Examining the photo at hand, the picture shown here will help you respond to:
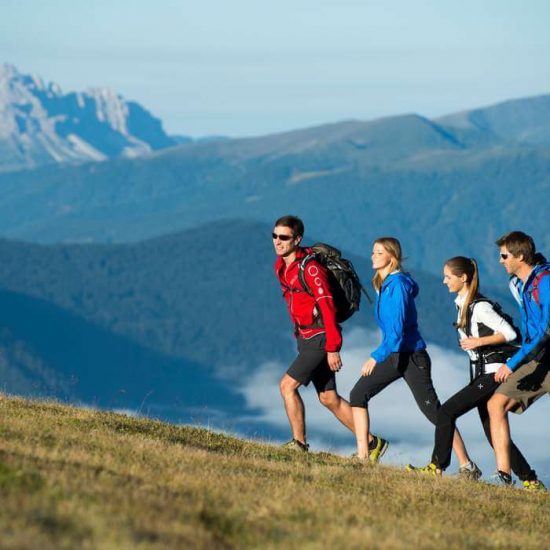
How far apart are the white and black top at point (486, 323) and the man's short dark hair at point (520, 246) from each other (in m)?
0.56

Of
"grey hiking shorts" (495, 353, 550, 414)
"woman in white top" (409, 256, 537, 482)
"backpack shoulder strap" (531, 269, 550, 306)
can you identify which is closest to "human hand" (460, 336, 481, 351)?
"woman in white top" (409, 256, 537, 482)

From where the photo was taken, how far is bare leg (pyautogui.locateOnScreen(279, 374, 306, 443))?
1231 centimetres

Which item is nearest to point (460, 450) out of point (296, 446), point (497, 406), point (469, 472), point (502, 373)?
point (469, 472)

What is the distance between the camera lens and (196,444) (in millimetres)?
12102

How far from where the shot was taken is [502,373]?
11.4 metres

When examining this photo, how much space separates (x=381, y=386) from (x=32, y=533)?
617 centimetres

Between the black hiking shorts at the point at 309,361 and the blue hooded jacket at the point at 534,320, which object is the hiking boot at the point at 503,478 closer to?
the blue hooded jacket at the point at 534,320

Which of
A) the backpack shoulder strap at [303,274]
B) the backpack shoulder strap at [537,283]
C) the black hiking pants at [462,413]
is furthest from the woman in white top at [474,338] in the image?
the backpack shoulder strap at [303,274]

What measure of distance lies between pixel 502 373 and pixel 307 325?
1954 mm

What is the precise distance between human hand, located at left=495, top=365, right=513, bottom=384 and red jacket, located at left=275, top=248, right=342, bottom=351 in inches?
59.5

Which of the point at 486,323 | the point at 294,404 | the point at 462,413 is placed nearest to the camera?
the point at 486,323

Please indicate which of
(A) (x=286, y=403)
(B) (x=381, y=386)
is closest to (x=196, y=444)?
(A) (x=286, y=403)

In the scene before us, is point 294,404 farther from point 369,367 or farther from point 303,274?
point 303,274

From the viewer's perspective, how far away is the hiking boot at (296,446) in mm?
12633
